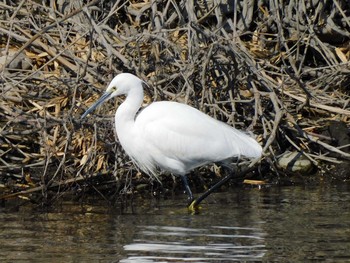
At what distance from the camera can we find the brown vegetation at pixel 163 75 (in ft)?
28.7

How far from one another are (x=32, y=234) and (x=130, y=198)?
1671mm

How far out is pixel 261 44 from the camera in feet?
35.1

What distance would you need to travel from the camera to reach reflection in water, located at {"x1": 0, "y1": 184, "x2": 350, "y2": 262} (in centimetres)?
630

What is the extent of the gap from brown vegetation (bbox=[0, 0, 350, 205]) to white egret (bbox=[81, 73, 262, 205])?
0.47 m

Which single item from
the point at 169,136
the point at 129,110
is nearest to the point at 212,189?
the point at 169,136

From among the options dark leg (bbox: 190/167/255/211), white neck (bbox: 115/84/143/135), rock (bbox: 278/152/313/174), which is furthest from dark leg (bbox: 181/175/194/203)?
rock (bbox: 278/152/313/174)

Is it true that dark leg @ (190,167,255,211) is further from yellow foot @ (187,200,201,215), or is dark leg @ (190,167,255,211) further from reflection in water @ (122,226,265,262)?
reflection in water @ (122,226,265,262)

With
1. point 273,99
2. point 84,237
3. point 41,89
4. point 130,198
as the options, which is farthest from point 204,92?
point 84,237

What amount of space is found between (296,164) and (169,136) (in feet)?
6.18

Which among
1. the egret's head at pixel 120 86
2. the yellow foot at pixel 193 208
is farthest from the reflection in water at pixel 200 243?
the egret's head at pixel 120 86

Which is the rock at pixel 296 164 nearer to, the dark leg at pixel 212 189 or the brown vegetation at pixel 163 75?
the brown vegetation at pixel 163 75

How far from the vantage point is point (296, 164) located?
9.44m

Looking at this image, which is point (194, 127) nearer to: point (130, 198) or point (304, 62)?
point (130, 198)

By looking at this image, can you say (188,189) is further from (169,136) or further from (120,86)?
(120,86)
